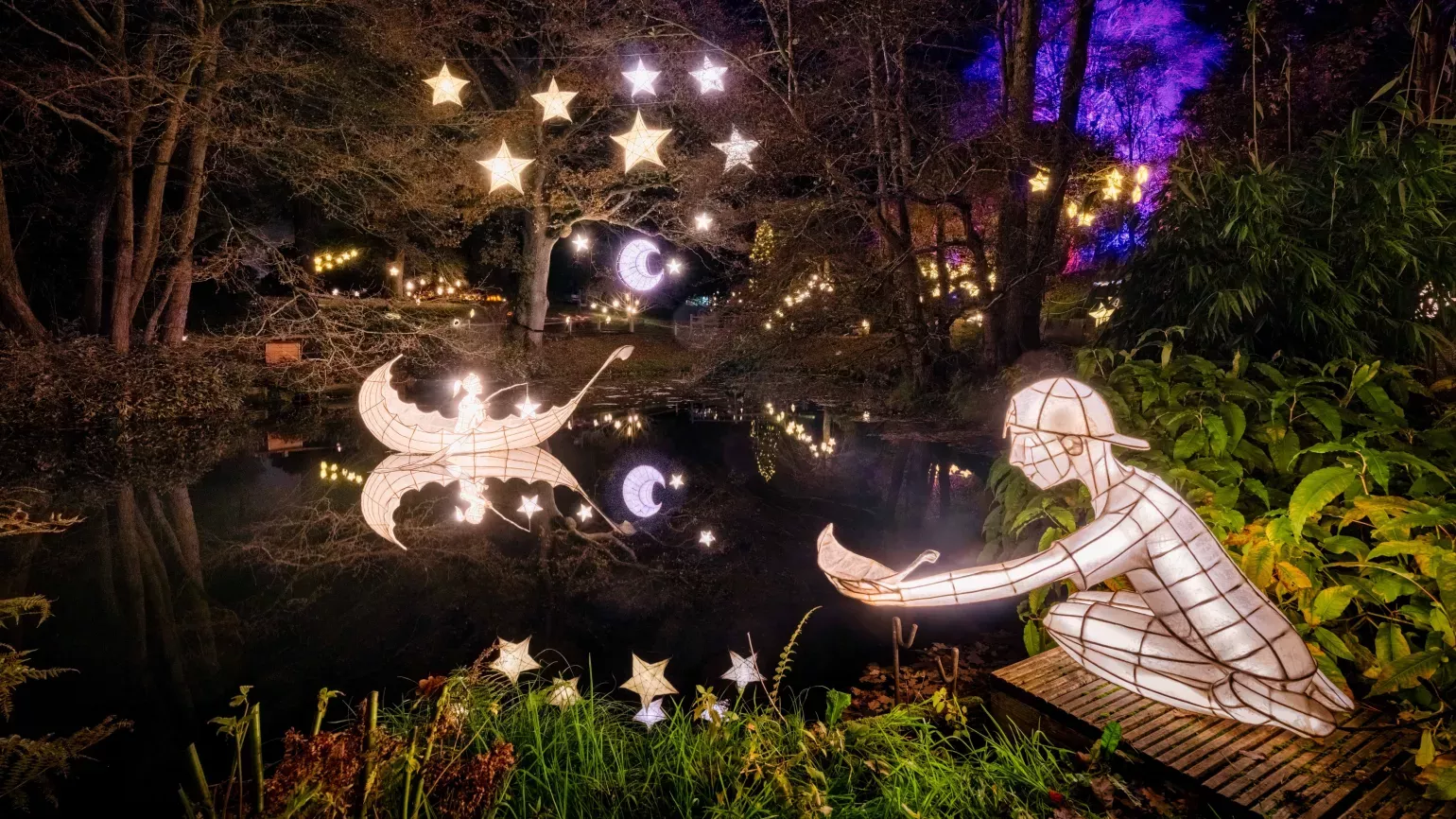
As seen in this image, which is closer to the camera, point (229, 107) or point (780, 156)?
point (229, 107)

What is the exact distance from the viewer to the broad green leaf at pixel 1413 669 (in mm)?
2736

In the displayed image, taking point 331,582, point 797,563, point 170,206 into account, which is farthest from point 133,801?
point 170,206

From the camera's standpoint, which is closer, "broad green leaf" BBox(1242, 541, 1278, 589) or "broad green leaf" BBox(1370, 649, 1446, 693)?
"broad green leaf" BBox(1370, 649, 1446, 693)

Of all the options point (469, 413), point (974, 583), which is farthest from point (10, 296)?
point (974, 583)

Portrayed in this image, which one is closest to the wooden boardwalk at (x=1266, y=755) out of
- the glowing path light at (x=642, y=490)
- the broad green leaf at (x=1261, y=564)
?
the broad green leaf at (x=1261, y=564)

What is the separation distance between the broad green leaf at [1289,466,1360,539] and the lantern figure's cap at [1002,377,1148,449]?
3.27ft

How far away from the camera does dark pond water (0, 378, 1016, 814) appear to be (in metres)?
3.86

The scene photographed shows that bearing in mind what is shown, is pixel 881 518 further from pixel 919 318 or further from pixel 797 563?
pixel 919 318

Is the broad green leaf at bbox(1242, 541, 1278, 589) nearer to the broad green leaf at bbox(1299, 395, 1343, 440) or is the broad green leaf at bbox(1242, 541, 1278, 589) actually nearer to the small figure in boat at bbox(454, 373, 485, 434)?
the broad green leaf at bbox(1299, 395, 1343, 440)

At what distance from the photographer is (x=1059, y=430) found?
2822 mm

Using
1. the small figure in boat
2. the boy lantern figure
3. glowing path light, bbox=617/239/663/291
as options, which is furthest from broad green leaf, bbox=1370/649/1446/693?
glowing path light, bbox=617/239/663/291

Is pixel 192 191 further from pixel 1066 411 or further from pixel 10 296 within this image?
pixel 1066 411

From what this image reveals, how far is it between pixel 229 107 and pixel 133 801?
1107cm

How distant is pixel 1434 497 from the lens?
310cm
